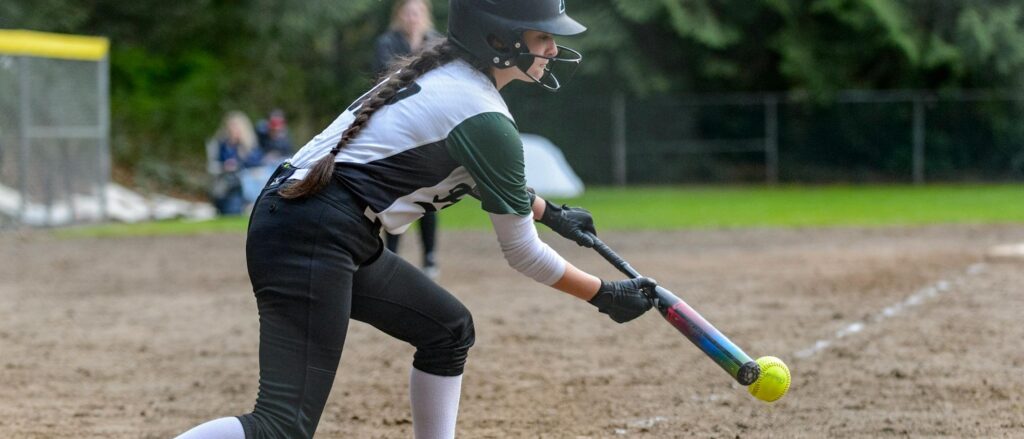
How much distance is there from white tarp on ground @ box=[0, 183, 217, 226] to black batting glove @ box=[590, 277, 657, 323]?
15.2 m

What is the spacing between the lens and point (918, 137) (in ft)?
88.3

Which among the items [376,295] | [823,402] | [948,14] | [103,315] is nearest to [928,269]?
[823,402]

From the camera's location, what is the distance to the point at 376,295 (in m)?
4.18

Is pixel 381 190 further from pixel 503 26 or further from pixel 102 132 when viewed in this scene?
pixel 102 132

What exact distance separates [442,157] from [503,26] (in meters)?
0.41

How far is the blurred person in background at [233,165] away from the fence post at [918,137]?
13.1 m

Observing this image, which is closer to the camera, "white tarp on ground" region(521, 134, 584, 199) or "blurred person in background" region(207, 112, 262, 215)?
"blurred person in background" region(207, 112, 262, 215)

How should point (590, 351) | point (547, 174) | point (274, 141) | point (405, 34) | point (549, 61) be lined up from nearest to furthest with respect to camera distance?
point (549, 61), point (590, 351), point (405, 34), point (274, 141), point (547, 174)

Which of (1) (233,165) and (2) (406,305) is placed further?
(1) (233,165)

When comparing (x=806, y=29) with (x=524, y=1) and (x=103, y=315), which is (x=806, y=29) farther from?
(x=524, y=1)

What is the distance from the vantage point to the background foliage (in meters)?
26.0

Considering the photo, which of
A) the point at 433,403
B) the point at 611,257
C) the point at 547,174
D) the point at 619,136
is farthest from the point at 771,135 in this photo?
the point at 433,403

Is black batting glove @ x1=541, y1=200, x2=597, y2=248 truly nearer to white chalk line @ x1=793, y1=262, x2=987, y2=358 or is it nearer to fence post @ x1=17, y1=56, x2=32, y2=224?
white chalk line @ x1=793, y1=262, x2=987, y2=358

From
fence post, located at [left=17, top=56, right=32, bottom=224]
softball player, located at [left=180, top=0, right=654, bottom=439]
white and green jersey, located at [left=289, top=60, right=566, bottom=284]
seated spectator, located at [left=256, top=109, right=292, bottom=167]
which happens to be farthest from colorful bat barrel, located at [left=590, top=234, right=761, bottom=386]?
seated spectator, located at [left=256, top=109, right=292, bottom=167]
